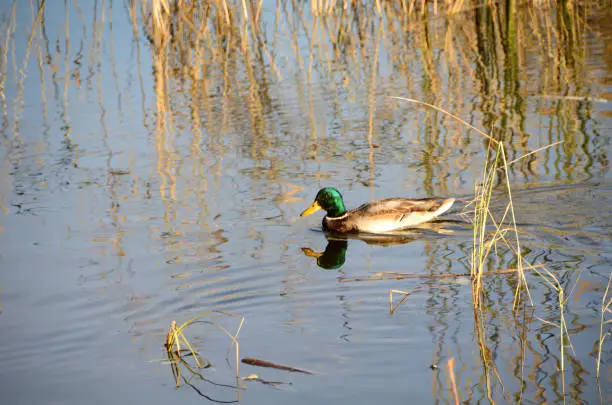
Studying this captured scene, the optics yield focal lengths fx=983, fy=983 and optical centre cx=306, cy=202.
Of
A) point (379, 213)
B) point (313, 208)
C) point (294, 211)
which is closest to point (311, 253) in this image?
point (379, 213)

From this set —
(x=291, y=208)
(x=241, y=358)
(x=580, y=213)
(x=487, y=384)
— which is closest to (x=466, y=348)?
(x=487, y=384)

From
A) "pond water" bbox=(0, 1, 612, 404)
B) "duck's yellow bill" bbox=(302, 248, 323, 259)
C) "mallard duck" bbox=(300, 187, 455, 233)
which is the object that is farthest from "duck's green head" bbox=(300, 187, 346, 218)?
"duck's yellow bill" bbox=(302, 248, 323, 259)

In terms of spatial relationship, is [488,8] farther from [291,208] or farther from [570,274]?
[570,274]

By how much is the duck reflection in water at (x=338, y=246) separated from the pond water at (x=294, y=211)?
0.04m

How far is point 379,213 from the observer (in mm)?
7727

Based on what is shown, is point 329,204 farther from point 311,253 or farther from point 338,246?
point 311,253

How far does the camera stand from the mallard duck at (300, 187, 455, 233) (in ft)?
25.3

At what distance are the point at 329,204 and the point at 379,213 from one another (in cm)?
52

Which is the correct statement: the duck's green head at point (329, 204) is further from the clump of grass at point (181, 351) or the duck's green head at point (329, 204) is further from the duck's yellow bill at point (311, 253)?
the clump of grass at point (181, 351)

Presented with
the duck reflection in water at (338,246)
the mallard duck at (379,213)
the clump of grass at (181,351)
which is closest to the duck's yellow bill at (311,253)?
the duck reflection in water at (338,246)

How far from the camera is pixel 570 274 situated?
5996 millimetres

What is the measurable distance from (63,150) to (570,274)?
6.00 m

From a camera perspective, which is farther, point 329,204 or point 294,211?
point 294,211

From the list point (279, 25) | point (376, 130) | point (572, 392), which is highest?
point (279, 25)
